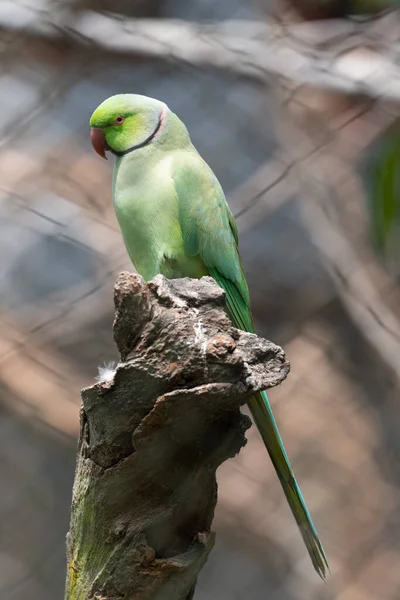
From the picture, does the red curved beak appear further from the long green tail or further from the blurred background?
the blurred background

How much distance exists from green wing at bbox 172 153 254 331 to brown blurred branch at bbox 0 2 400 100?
1.08 m

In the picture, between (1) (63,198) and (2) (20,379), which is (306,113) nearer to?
(1) (63,198)

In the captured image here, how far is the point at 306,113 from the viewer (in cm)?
251

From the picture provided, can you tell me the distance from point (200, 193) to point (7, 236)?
3.87ft

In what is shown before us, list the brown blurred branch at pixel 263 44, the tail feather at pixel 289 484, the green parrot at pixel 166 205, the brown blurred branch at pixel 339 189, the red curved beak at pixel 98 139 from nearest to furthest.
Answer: the tail feather at pixel 289 484
the green parrot at pixel 166 205
the red curved beak at pixel 98 139
the brown blurred branch at pixel 339 189
the brown blurred branch at pixel 263 44

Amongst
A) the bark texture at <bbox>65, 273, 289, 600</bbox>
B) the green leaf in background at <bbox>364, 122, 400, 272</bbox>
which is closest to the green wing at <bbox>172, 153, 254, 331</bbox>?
the bark texture at <bbox>65, 273, 289, 600</bbox>

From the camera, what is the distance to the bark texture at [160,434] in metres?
0.82

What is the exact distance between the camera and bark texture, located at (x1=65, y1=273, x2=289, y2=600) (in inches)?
32.4

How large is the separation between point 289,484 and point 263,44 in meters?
1.68

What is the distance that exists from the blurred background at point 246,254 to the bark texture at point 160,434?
1.43 metres

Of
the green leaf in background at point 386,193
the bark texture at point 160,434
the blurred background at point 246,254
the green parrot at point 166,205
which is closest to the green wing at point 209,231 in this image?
the green parrot at point 166,205

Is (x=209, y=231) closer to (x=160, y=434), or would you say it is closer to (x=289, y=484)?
(x=289, y=484)

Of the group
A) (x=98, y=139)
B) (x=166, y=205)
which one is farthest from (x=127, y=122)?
(x=166, y=205)

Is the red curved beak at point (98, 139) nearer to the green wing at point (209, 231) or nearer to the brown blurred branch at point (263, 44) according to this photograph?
the green wing at point (209, 231)
